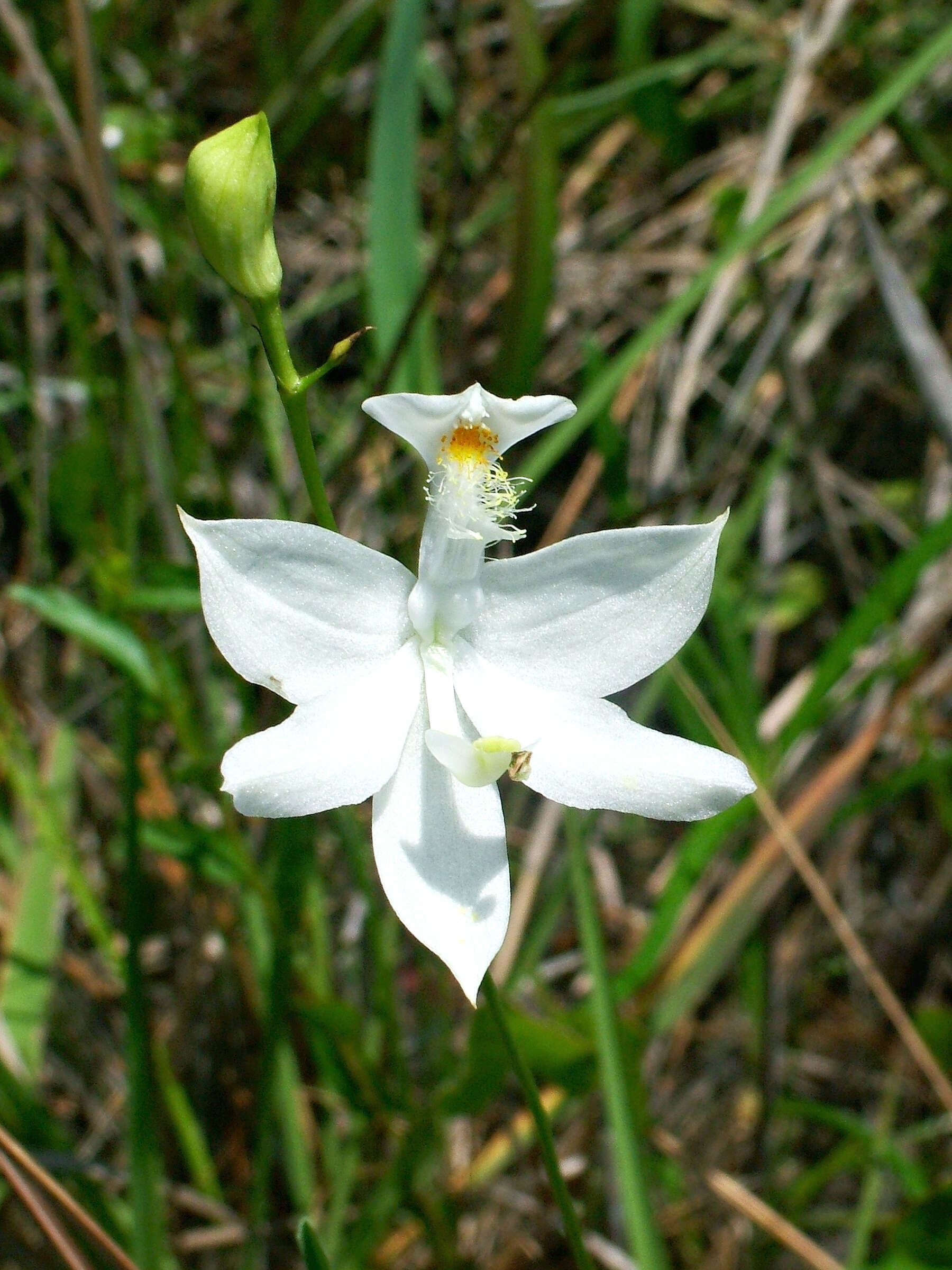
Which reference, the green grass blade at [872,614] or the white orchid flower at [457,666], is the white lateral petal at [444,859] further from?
the green grass blade at [872,614]

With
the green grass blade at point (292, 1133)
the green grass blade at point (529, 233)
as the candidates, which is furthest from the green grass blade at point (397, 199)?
the green grass blade at point (292, 1133)

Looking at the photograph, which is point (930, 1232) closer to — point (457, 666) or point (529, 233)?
point (457, 666)

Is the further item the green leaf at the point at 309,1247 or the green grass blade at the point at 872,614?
the green grass blade at the point at 872,614

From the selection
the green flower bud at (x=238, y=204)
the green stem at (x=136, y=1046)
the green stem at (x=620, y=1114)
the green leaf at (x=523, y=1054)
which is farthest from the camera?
the green leaf at (x=523, y=1054)

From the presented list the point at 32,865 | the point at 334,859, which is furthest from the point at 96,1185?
the point at 334,859

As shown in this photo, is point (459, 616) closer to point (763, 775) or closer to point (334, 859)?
point (763, 775)

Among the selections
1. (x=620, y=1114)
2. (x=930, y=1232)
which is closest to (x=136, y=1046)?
(x=620, y=1114)
